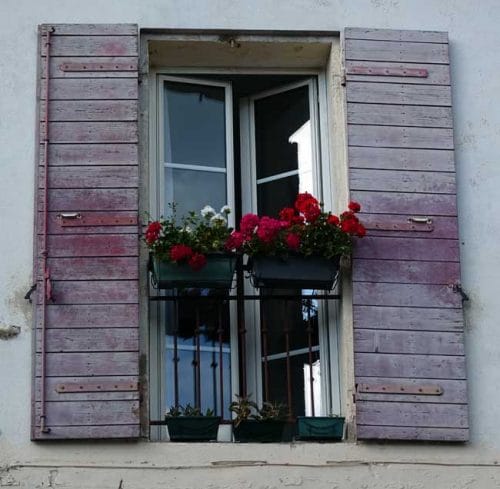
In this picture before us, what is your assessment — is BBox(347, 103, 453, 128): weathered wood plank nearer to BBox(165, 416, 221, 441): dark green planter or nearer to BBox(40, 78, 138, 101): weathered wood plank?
BBox(40, 78, 138, 101): weathered wood plank

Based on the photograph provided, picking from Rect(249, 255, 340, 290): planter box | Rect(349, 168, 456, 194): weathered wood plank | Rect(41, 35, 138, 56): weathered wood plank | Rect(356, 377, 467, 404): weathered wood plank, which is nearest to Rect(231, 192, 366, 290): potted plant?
Rect(249, 255, 340, 290): planter box

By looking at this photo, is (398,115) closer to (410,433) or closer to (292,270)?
(292,270)

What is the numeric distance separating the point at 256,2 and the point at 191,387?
187 centimetres

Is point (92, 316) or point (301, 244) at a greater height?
point (301, 244)

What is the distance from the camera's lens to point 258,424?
7.29 meters

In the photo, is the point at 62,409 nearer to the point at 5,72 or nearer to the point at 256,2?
the point at 5,72

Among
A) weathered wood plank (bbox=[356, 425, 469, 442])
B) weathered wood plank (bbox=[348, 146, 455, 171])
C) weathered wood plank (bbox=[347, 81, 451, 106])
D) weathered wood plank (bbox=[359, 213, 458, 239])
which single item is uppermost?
weathered wood plank (bbox=[347, 81, 451, 106])

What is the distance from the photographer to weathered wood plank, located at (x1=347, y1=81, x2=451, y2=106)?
7.77 m

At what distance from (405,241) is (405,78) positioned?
2.68 feet

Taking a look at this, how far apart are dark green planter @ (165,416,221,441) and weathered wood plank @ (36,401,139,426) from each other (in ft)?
0.63

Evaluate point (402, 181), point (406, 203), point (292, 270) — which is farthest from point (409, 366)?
point (402, 181)

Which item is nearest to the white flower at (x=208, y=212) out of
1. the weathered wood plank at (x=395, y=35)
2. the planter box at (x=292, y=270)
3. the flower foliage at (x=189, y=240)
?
the flower foliage at (x=189, y=240)

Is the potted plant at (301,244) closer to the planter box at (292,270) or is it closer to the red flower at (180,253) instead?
the planter box at (292,270)

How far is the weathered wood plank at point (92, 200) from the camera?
748cm
